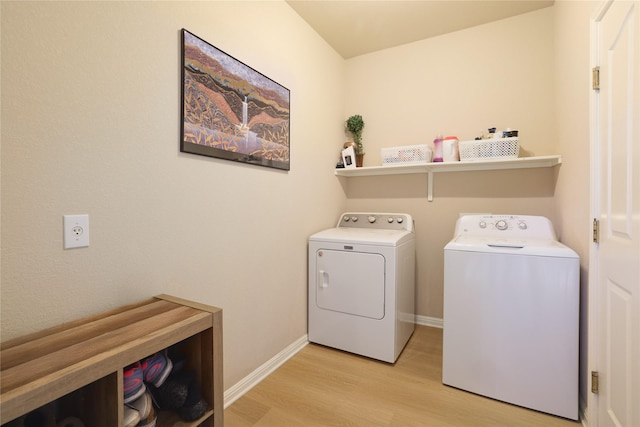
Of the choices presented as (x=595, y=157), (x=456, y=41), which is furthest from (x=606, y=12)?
(x=456, y=41)

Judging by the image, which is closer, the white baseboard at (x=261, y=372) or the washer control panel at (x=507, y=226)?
the white baseboard at (x=261, y=372)

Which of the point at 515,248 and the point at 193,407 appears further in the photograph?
the point at 515,248

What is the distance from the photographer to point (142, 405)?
907 millimetres

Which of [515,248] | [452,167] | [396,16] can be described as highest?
[396,16]

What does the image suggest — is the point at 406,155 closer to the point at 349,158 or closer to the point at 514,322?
the point at 349,158

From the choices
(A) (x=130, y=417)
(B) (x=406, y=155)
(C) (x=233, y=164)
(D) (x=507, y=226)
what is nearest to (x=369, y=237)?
(B) (x=406, y=155)

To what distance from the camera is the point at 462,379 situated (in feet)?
5.61

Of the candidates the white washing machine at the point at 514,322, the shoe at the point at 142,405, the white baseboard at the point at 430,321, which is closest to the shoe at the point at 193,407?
the shoe at the point at 142,405

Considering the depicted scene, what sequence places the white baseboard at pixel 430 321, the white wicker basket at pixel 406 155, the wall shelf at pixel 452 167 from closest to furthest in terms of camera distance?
the wall shelf at pixel 452 167
the white wicker basket at pixel 406 155
the white baseboard at pixel 430 321

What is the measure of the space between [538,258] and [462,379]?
83cm

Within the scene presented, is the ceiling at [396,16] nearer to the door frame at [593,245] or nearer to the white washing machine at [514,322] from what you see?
the door frame at [593,245]

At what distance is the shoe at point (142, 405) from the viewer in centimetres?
90

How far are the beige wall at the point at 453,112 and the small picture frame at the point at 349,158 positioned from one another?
254mm

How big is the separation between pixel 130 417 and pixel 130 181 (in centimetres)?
83
